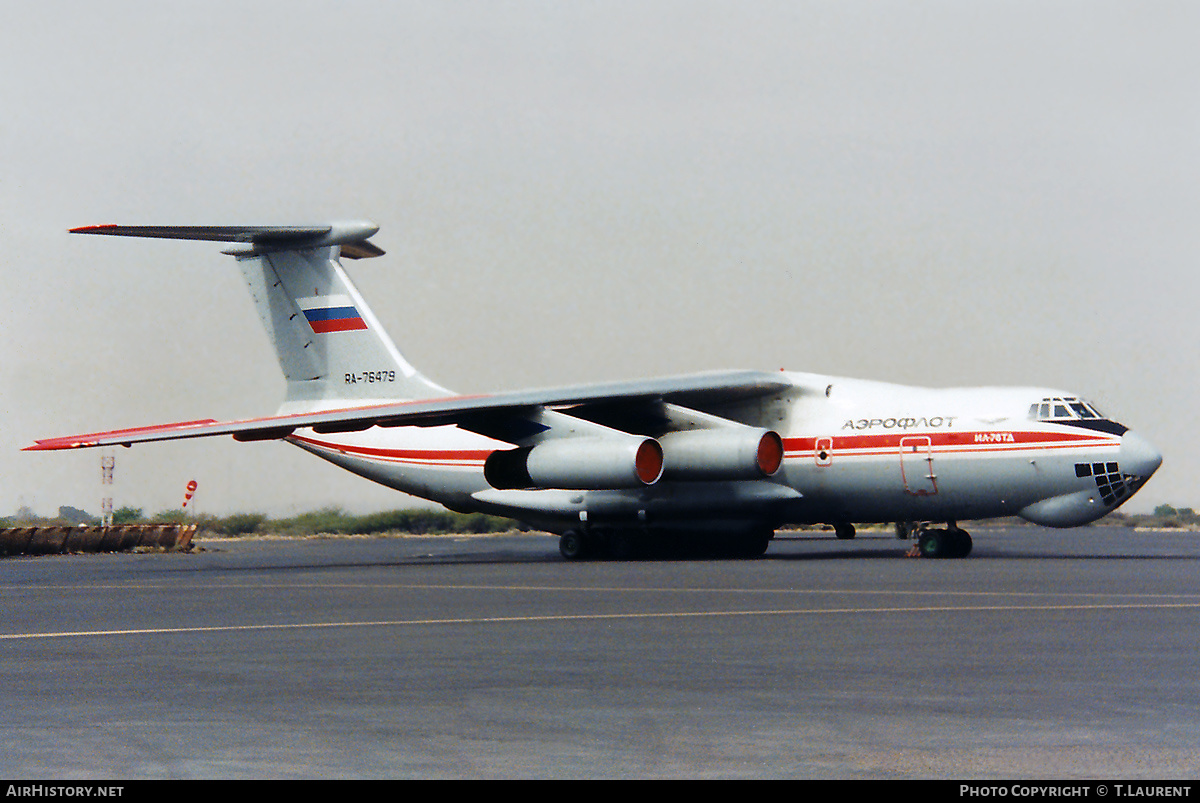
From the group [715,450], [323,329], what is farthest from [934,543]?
[323,329]

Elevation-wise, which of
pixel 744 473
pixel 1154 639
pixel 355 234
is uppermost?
pixel 355 234

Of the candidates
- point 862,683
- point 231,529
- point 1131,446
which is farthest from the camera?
point 231,529

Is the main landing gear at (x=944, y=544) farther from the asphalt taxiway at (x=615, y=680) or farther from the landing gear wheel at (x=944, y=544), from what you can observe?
the asphalt taxiway at (x=615, y=680)

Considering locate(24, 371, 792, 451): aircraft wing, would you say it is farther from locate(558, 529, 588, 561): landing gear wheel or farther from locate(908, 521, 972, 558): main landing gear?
locate(908, 521, 972, 558): main landing gear

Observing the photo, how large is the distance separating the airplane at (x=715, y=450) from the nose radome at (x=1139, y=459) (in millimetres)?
22

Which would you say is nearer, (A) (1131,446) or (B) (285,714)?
(B) (285,714)

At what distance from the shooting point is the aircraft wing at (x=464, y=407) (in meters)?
23.4

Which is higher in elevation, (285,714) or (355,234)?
(355,234)

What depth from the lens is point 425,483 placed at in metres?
27.8

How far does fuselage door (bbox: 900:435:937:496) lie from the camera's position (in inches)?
889

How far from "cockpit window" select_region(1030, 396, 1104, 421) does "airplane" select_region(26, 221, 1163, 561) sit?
0.10 ft

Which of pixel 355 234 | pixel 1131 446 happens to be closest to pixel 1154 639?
pixel 1131 446

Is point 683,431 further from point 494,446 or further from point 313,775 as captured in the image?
point 313,775
